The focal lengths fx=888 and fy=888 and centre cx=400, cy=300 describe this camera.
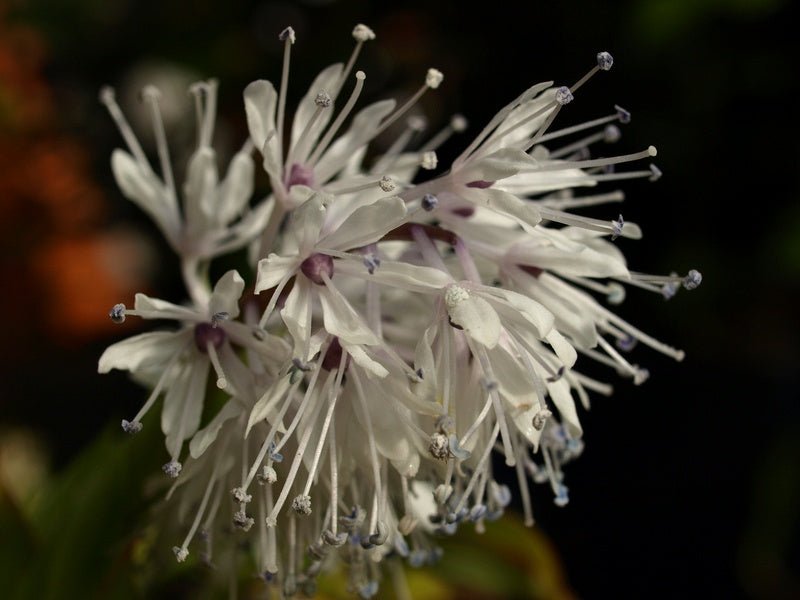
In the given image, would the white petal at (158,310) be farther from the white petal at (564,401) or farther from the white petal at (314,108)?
the white petal at (564,401)

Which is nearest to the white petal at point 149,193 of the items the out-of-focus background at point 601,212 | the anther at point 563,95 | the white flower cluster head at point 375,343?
the white flower cluster head at point 375,343

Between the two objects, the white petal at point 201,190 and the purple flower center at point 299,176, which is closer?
the purple flower center at point 299,176

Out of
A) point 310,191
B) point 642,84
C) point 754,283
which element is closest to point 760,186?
point 754,283

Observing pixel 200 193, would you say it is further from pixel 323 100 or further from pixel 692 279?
pixel 692 279

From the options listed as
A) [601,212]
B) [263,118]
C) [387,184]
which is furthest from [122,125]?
[601,212]

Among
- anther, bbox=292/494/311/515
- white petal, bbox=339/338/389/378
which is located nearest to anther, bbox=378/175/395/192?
white petal, bbox=339/338/389/378

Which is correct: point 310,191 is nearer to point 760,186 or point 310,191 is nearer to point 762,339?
point 760,186
